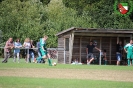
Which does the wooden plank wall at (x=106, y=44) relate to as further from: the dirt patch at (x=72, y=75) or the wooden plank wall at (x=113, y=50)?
the dirt patch at (x=72, y=75)

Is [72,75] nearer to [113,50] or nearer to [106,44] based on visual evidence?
[106,44]

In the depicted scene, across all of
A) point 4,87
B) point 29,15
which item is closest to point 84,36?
point 4,87

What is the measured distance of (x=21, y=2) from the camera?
305 feet

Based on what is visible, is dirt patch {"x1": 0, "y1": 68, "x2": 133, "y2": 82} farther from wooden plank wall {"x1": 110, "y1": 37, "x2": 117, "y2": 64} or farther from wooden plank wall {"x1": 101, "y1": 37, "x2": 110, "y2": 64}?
wooden plank wall {"x1": 110, "y1": 37, "x2": 117, "y2": 64}

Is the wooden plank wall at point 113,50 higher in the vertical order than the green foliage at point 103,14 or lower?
lower

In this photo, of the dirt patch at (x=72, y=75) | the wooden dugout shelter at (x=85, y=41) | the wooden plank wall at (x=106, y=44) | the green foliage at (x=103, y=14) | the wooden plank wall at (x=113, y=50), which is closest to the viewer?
the dirt patch at (x=72, y=75)

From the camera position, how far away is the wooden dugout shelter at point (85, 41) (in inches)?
1644

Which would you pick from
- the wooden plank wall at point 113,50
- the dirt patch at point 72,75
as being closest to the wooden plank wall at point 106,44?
the wooden plank wall at point 113,50

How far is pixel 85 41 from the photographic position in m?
43.4

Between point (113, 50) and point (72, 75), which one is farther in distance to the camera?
point (113, 50)

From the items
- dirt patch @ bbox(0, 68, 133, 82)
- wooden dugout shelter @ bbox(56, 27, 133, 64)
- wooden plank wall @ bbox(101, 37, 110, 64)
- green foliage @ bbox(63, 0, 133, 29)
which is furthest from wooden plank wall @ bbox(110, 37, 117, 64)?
green foliage @ bbox(63, 0, 133, 29)

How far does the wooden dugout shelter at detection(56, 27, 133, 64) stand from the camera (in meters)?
41.8

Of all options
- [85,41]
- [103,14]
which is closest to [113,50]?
[85,41]

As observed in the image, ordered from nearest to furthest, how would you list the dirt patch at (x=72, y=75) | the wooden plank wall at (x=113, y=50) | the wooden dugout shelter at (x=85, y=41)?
the dirt patch at (x=72, y=75)
the wooden dugout shelter at (x=85, y=41)
the wooden plank wall at (x=113, y=50)
